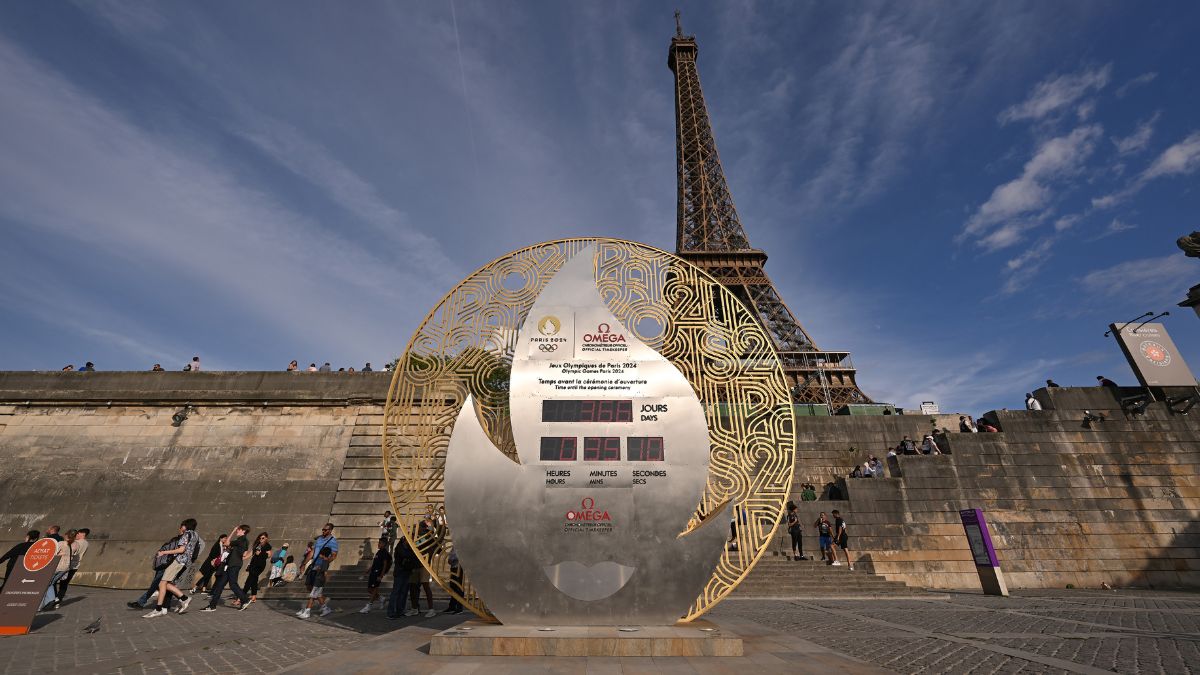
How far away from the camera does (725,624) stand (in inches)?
305

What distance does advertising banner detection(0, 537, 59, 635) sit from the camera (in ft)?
23.3

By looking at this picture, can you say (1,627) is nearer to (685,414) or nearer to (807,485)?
(685,414)

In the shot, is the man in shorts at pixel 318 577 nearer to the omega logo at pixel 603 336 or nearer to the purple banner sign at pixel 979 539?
the omega logo at pixel 603 336

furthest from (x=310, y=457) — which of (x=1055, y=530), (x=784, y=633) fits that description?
(x=1055, y=530)

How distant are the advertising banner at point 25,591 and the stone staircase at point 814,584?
1252 cm

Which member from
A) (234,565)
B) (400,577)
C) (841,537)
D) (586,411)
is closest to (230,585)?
(234,565)

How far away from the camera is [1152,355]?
16906mm

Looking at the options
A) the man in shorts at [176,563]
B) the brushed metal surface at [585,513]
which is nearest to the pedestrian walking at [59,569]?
the man in shorts at [176,563]

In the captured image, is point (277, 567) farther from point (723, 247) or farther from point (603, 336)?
point (723, 247)

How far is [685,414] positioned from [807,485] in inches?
454

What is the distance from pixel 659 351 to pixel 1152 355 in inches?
804

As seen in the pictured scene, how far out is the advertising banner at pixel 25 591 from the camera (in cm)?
710

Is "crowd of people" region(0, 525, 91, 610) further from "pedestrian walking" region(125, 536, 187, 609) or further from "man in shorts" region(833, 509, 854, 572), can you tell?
"man in shorts" region(833, 509, 854, 572)

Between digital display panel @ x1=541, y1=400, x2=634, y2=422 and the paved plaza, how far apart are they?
2.72 meters
